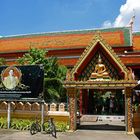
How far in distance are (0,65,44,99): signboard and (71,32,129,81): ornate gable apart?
8.31 ft

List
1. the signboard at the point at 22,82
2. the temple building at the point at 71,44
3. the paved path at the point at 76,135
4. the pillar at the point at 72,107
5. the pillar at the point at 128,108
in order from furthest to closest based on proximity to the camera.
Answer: the temple building at the point at 71,44
the signboard at the point at 22,82
the pillar at the point at 72,107
the pillar at the point at 128,108
the paved path at the point at 76,135

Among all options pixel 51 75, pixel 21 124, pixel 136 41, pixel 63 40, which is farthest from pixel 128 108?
pixel 63 40

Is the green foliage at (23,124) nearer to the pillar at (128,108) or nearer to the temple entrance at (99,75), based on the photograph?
the temple entrance at (99,75)

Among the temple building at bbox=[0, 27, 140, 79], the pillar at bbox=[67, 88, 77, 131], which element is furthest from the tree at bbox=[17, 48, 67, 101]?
the temple building at bbox=[0, 27, 140, 79]

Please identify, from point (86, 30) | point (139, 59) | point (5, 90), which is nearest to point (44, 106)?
point (5, 90)

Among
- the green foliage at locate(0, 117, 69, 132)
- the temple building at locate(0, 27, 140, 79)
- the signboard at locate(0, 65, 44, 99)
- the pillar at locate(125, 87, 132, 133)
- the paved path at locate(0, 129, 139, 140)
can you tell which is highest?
the temple building at locate(0, 27, 140, 79)

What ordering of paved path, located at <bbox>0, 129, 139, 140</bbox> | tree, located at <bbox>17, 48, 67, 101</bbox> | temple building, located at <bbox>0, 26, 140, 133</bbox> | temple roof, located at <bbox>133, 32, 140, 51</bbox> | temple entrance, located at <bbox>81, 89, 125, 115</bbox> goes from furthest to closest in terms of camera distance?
temple roof, located at <bbox>133, 32, 140, 51</bbox> → temple entrance, located at <bbox>81, 89, 125, 115</bbox> → tree, located at <bbox>17, 48, 67, 101</bbox> → temple building, located at <bbox>0, 26, 140, 133</bbox> → paved path, located at <bbox>0, 129, 139, 140</bbox>

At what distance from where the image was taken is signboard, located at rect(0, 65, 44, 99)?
22656 mm

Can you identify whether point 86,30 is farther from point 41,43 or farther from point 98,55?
point 98,55

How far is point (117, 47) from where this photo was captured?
126 ft

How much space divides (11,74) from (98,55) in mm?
5779

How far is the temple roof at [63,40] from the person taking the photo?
39.6 metres

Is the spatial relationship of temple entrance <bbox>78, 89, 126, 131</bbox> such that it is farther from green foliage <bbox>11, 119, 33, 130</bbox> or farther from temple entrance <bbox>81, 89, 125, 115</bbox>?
green foliage <bbox>11, 119, 33, 130</bbox>

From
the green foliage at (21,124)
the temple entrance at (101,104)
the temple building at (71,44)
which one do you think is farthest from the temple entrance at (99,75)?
the temple building at (71,44)
